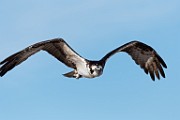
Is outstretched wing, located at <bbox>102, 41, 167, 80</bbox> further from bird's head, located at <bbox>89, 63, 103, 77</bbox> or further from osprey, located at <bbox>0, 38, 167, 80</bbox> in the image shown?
bird's head, located at <bbox>89, 63, 103, 77</bbox>

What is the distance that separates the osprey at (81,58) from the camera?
19.4 m

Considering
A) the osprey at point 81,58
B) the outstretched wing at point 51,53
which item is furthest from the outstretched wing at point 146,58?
the outstretched wing at point 51,53

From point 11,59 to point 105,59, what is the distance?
3.13m

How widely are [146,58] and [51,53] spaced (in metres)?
4.41

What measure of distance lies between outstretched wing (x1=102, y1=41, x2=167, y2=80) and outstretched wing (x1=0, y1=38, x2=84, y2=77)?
2690mm

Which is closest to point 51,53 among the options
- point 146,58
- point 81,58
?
point 81,58

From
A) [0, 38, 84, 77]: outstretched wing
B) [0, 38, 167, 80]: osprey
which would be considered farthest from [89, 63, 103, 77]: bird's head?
[0, 38, 84, 77]: outstretched wing

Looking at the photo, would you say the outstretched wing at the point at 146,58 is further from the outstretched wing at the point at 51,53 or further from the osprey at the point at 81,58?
the outstretched wing at the point at 51,53

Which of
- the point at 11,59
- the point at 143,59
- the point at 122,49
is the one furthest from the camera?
the point at 143,59

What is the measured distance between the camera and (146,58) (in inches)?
930

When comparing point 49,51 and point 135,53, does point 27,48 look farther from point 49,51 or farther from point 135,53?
point 135,53

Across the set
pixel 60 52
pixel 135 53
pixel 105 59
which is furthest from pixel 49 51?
pixel 135 53

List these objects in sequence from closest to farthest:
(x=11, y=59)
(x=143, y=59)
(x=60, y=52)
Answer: (x=11, y=59) → (x=60, y=52) → (x=143, y=59)

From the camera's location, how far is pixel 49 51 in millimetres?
20422
